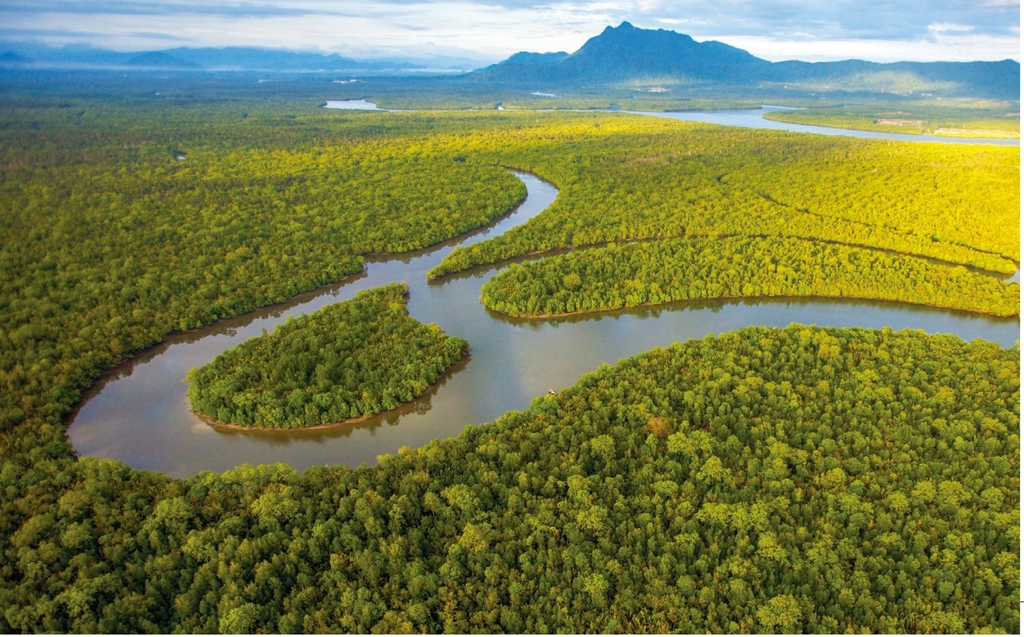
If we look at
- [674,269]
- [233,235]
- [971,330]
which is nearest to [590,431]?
[674,269]

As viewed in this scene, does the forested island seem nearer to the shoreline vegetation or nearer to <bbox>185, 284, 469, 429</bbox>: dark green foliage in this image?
<bbox>185, 284, 469, 429</bbox>: dark green foliage

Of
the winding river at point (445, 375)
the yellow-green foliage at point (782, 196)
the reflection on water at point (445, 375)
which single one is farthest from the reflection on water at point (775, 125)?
the winding river at point (445, 375)

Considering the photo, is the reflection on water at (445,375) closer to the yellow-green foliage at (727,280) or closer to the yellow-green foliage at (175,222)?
the yellow-green foliage at (727,280)

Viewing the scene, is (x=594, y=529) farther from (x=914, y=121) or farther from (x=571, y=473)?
(x=914, y=121)

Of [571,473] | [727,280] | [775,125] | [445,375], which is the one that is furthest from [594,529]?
[775,125]

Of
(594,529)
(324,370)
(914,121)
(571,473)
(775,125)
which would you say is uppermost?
(775,125)

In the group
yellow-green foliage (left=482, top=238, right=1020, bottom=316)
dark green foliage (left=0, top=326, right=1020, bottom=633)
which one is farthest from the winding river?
dark green foliage (left=0, top=326, right=1020, bottom=633)

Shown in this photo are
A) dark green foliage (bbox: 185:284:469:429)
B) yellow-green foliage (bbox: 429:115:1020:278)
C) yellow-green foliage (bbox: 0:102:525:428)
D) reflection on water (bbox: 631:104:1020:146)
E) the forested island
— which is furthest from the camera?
reflection on water (bbox: 631:104:1020:146)
